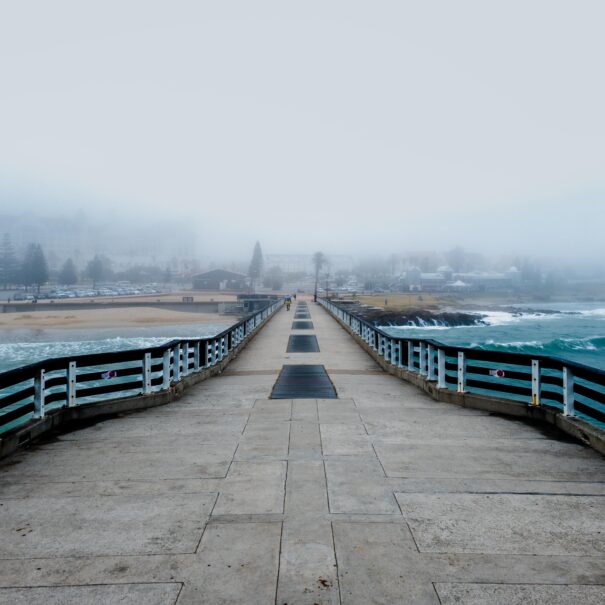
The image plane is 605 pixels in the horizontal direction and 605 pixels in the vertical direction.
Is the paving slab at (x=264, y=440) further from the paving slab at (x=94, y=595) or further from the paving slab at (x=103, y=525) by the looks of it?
the paving slab at (x=94, y=595)

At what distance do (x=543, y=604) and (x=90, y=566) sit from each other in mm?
3748

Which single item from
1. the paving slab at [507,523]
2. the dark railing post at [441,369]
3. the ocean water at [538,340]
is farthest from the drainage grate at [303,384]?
the ocean water at [538,340]

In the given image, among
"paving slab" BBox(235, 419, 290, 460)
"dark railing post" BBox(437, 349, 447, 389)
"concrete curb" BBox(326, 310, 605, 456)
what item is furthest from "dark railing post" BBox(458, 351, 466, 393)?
"paving slab" BBox(235, 419, 290, 460)

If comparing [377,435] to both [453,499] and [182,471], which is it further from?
[182,471]

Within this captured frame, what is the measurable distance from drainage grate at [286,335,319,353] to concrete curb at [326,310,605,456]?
9.07 meters

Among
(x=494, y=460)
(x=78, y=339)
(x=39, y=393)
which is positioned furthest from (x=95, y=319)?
(x=494, y=460)

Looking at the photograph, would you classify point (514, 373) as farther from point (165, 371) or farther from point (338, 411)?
point (165, 371)

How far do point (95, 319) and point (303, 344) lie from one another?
71795 mm

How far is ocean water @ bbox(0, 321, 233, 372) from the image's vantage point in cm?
4884

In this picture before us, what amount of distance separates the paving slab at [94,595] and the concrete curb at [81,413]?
3.76m

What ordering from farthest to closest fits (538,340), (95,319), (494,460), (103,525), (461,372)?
(95,319)
(538,340)
(461,372)
(494,460)
(103,525)

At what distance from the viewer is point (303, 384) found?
13.6 m

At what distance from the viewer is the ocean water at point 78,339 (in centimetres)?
4884

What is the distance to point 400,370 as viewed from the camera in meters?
15.0
